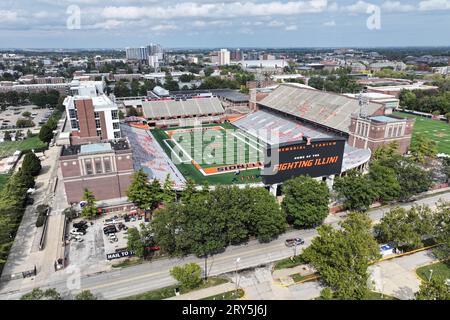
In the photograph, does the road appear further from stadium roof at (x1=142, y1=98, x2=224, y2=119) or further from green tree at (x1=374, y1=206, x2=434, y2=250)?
stadium roof at (x1=142, y1=98, x2=224, y2=119)

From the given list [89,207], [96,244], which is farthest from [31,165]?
[96,244]

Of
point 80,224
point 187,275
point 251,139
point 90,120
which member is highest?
point 90,120

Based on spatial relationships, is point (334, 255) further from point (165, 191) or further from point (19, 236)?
point (19, 236)

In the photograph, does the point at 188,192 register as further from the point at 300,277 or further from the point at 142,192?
the point at 300,277

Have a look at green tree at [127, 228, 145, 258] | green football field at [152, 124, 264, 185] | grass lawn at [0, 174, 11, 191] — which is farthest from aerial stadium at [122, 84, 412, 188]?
grass lawn at [0, 174, 11, 191]

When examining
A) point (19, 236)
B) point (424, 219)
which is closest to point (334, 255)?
point (424, 219)
